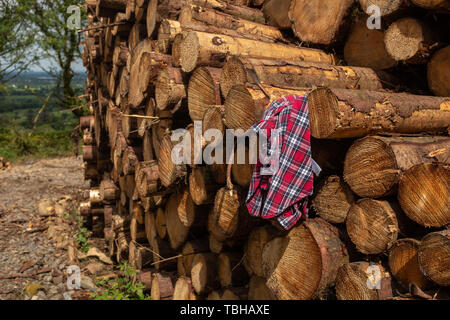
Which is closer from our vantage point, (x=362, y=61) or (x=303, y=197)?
(x=303, y=197)

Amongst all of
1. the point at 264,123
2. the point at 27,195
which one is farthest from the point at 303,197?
the point at 27,195

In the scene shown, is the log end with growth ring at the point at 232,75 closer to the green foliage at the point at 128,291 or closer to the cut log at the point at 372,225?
the cut log at the point at 372,225

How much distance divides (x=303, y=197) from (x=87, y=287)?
3.08 metres

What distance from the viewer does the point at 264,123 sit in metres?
1.62

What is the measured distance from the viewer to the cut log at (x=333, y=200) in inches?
64.6

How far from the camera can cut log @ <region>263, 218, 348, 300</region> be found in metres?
1.54

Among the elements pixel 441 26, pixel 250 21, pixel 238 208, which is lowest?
pixel 238 208

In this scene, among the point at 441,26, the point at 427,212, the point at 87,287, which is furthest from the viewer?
the point at 87,287

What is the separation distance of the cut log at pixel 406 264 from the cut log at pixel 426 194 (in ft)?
0.33

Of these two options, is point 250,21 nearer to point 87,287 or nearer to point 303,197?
point 303,197

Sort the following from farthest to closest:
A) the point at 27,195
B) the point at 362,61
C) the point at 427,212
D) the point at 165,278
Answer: the point at 27,195
the point at 165,278
the point at 362,61
the point at 427,212

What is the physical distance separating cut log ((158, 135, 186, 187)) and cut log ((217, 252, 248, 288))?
0.60 metres

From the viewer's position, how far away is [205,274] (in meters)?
2.42

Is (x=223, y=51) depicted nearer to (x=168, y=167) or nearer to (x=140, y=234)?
(x=168, y=167)
